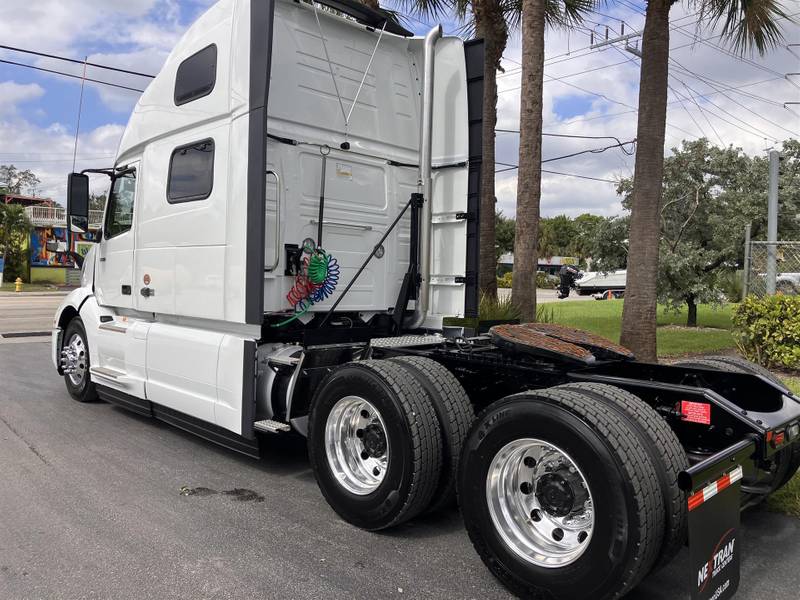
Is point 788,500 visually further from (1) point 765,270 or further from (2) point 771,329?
(1) point 765,270

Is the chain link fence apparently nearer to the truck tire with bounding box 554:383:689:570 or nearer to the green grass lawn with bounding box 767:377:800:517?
the green grass lawn with bounding box 767:377:800:517

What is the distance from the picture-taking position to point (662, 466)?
2.84 metres

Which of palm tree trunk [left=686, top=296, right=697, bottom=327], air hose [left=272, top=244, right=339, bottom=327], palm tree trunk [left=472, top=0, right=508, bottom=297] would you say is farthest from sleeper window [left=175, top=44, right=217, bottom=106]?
palm tree trunk [left=686, top=296, right=697, bottom=327]

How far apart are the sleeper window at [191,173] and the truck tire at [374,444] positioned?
6.59 ft

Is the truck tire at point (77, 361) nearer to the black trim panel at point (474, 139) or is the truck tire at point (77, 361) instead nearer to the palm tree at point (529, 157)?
the black trim panel at point (474, 139)

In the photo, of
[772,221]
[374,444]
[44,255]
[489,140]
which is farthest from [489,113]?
[44,255]

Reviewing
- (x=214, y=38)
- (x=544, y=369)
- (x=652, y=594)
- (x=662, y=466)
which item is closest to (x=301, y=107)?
(x=214, y=38)

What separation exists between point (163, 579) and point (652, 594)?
8.17ft

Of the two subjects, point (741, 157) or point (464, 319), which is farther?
point (741, 157)

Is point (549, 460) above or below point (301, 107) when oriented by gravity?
below

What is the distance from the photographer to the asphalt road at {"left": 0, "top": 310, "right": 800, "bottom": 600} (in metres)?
3.31

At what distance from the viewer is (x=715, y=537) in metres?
2.79

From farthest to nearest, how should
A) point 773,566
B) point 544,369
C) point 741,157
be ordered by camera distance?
point 741,157
point 544,369
point 773,566

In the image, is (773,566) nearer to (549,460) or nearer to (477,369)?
(549,460)
